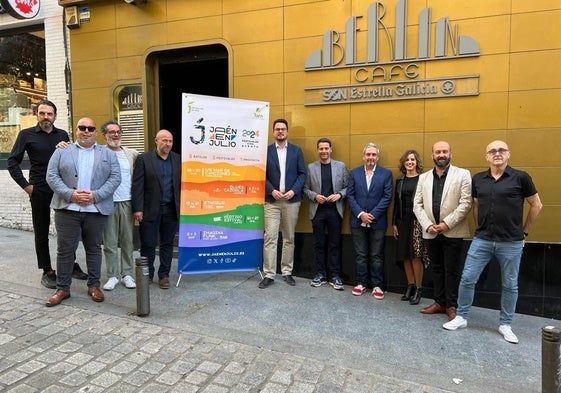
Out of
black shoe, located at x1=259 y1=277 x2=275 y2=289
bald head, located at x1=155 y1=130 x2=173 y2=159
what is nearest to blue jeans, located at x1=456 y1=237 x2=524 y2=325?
black shoe, located at x1=259 y1=277 x2=275 y2=289

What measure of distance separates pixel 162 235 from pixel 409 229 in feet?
10.1

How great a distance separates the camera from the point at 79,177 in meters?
4.58

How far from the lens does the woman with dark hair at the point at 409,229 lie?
503 cm

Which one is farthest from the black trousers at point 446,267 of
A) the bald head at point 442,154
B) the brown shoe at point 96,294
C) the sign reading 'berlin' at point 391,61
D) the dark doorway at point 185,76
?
the dark doorway at point 185,76

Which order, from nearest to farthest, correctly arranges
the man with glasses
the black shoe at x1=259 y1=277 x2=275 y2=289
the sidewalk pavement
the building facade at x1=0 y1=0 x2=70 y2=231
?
the sidewalk pavement → the man with glasses → the black shoe at x1=259 y1=277 x2=275 y2=289 → the building facade at x1=0 y1=0 x2=70 y2=231

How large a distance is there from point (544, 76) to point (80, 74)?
279 inches

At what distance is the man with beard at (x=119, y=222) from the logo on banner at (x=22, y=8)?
3.52 metres

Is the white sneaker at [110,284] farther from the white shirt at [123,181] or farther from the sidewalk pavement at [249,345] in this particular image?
the white shirt at [123,181]

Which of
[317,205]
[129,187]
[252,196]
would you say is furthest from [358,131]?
[129,187]

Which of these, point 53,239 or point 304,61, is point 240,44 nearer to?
point 304,61

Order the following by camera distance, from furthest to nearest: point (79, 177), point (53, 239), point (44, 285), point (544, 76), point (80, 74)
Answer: point (53, 239) → point (80, 74) → point (44, 285) → point (544, 76) → point (79, 177)

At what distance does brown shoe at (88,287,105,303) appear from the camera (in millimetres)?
4770

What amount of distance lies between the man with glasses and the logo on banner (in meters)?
7.48

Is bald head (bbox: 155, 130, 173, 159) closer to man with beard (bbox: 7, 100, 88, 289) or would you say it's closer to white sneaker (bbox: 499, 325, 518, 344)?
man with beard (bbox: 7, 100, 88, 289)
